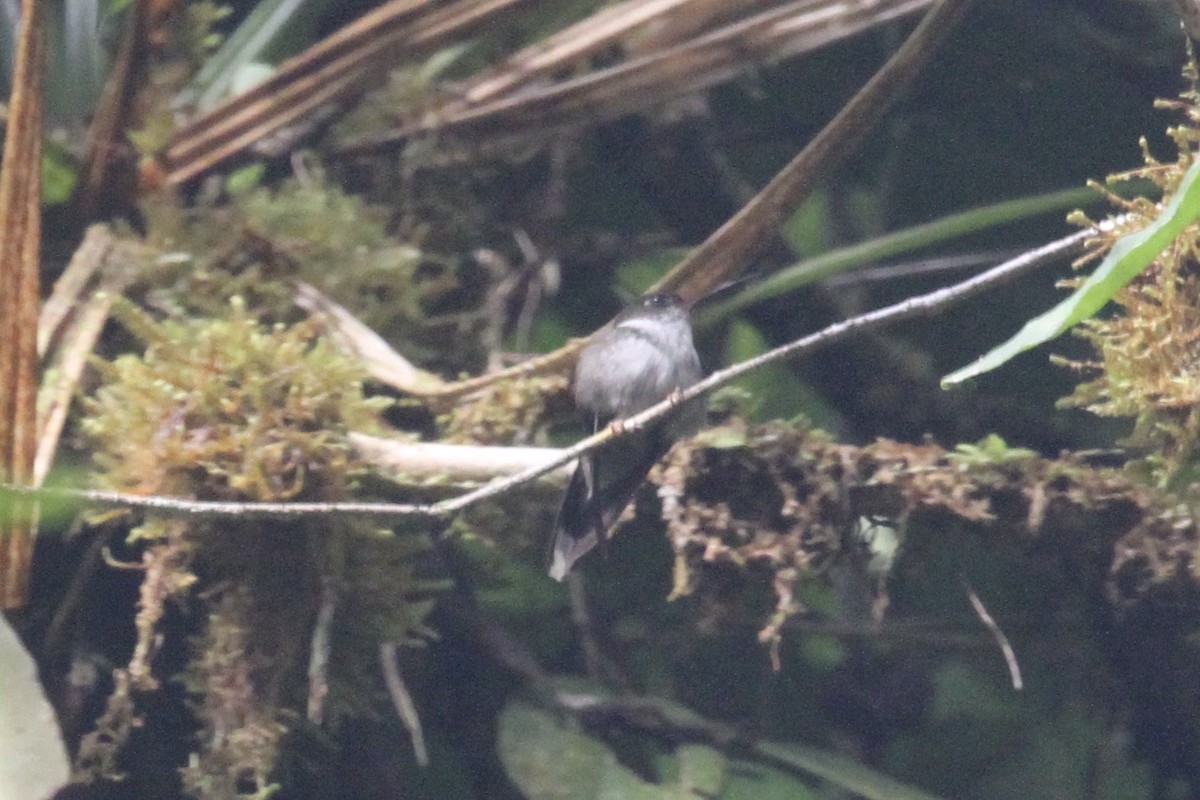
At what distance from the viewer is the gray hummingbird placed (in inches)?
74.9

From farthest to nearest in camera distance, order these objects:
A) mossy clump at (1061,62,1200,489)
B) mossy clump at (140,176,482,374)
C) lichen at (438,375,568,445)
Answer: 1. mossy clump at (140,176,482,374)
2. lichen at (438,375,568,445)
3. mossy clump at (1061,62,1200,489)

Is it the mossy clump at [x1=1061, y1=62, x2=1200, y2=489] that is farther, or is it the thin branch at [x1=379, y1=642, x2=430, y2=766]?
the thin branch at [x1=379, y1=642, x2=430, y2=766]

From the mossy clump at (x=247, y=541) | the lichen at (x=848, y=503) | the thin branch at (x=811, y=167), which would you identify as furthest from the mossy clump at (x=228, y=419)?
the thin branch at (x=811, y=167)

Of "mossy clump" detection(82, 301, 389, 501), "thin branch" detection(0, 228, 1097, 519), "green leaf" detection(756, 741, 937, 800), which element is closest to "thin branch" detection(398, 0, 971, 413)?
"mossy clump" detection(82, 301, 389, 501)

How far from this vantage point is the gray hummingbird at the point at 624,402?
6.24 ft

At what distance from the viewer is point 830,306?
103 inches

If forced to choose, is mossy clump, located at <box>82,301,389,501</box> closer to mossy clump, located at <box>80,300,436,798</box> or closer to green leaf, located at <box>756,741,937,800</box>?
mossy clump, located at <box>80,300,436,798</box>

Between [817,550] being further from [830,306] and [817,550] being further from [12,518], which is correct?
[12,518]

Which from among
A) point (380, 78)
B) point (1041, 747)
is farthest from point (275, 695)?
point (1041, 747)

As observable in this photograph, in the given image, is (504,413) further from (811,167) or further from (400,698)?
(811,167)

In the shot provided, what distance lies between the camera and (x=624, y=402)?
82.2 inches

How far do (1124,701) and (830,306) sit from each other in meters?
0.92

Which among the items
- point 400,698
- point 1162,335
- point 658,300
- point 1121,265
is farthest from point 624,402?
point 1121,265

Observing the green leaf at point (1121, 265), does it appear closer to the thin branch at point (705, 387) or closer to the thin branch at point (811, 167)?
the thin branch at point (705, 387)
